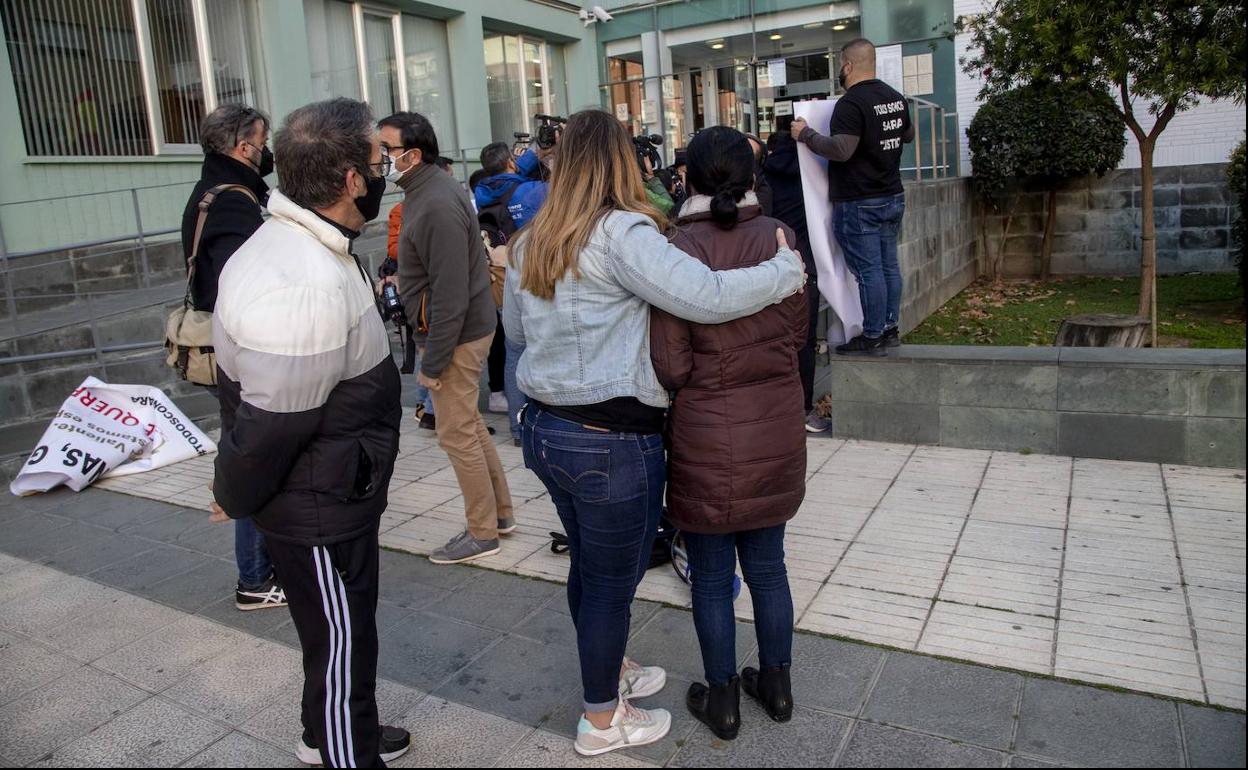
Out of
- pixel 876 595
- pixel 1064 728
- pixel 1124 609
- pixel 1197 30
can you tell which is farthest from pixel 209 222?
pixel 1197 30

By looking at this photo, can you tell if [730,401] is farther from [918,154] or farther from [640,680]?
[918,154]

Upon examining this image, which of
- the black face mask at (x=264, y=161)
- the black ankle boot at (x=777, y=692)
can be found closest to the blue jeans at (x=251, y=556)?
the black face mask at (x=264, y=161)

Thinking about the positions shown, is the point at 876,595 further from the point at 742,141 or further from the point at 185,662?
the point at 185,662

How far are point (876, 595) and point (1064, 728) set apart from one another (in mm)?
1047

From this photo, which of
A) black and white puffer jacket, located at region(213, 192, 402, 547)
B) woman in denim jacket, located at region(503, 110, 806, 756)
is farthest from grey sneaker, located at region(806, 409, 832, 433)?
black and white puffer jacket, located at region(213, 192, 402, 547)

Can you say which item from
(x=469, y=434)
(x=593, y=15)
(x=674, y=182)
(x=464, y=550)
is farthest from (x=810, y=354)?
(x=593, y=15)

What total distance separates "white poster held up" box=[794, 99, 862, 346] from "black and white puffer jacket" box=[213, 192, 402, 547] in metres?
3.85

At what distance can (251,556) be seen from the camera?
4.02 metres

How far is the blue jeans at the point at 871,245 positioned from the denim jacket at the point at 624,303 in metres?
3.32

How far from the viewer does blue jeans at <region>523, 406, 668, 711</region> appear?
8.47ft

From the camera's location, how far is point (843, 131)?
5.59 metres

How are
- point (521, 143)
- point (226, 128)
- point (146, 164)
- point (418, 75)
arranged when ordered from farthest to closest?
point (418, 75), point (146, 164), point (521, 143), point (226, 128)

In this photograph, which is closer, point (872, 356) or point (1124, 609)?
point (1124, 609)

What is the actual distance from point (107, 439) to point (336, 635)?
4572 mm
